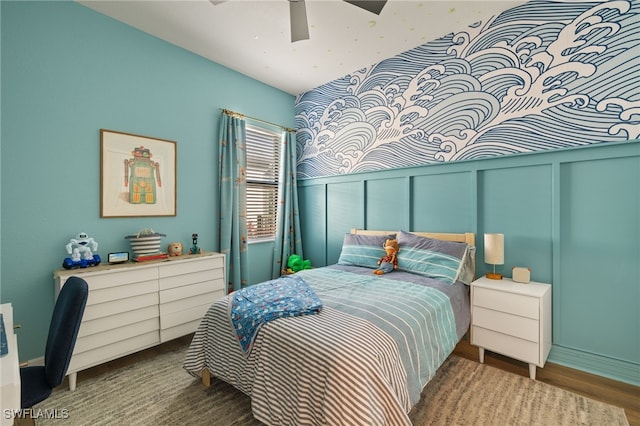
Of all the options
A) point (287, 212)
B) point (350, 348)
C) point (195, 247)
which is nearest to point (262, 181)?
point (287, 212)

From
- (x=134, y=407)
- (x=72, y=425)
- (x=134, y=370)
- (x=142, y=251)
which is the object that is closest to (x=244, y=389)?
(x=134, y=407)

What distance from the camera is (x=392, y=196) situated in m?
3.39

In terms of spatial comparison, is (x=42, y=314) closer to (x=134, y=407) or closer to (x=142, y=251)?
(x=142, y=251)

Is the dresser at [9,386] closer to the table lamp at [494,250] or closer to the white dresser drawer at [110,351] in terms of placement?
the white dresser drawer at [110,351]

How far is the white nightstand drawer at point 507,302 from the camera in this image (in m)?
2.08

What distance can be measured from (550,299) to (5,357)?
3.40 m

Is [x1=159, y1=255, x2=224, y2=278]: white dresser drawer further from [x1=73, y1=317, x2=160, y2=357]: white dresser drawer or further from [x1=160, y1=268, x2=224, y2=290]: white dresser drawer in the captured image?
[x1=73, y1=317, x2=160, y2=357]: white dresser drawer

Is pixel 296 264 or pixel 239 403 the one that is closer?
pixel 239 403

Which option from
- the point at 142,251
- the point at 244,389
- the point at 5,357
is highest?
the point at 142,251

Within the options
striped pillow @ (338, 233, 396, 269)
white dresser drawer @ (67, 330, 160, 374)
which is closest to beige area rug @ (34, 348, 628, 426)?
white dresser drawer @ (67, 330, 160, 374)

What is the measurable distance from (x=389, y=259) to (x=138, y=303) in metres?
2.33

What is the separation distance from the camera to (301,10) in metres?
2.16

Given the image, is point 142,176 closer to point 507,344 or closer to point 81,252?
point 81,252

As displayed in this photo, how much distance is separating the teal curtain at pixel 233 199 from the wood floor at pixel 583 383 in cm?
259
